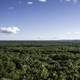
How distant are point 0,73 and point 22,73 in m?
2.62

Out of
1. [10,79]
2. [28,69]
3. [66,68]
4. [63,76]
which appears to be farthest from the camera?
[66,68]

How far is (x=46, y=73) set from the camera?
80.2 ft

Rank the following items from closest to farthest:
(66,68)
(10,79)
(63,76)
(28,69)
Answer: (10,79) < (63,76) < (28,69) < (66,68)

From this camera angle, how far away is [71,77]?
23.8m

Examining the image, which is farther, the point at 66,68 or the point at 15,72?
the point at 66,68

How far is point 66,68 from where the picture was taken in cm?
2736

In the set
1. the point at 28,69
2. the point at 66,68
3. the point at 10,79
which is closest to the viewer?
the point at 10,79

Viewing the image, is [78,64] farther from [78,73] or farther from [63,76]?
[63,76]

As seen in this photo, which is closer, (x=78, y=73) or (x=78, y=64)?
(x=78, y=73)

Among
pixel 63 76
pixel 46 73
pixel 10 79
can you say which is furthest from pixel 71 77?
pixel 10 79

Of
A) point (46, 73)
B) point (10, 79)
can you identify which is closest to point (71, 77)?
point (46, 73)

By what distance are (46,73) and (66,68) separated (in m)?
4.06

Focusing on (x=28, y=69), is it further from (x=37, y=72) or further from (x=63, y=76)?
(x=63, y=76)

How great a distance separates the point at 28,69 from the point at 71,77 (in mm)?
5539
